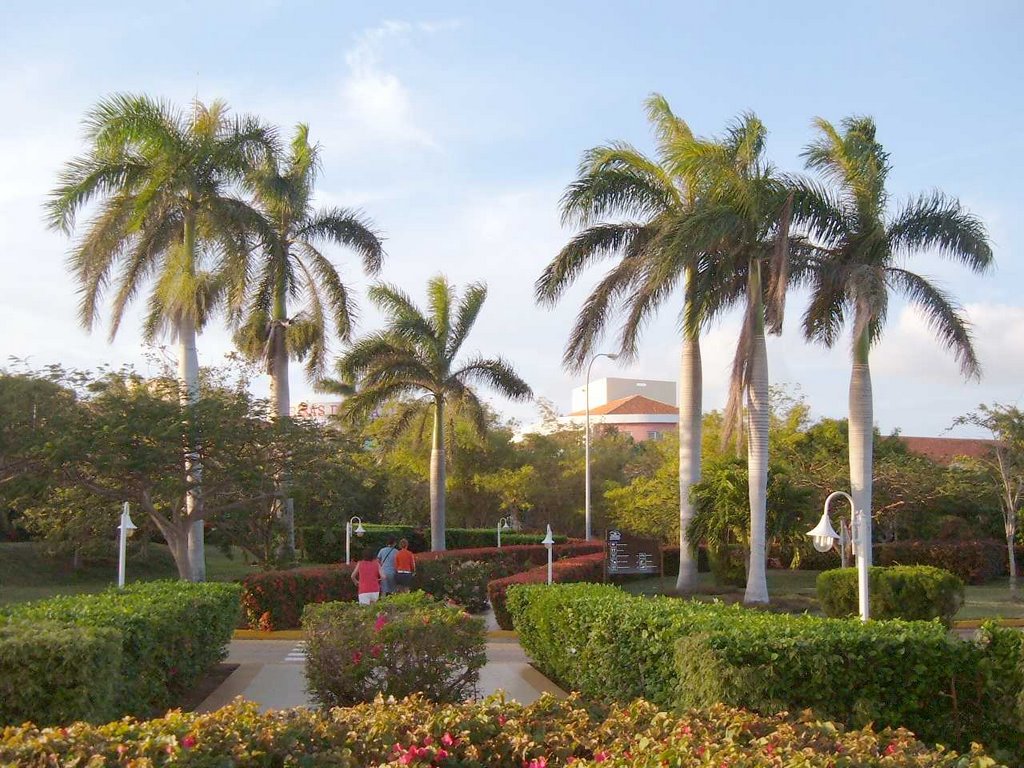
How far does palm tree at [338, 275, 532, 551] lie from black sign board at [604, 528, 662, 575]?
9.91 metres

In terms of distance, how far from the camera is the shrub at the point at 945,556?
3005cm

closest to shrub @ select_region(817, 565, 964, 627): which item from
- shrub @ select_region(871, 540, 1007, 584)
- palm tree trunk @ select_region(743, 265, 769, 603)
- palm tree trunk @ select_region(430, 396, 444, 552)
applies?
palm tree trunk @ select_region(743, 265, 769, 603)

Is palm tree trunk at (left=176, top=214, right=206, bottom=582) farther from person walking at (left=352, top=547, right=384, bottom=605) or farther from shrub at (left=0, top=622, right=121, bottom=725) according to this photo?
shrub at (left=0, top=622, right=121, bottom=725)

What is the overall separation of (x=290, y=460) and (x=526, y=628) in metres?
9.19

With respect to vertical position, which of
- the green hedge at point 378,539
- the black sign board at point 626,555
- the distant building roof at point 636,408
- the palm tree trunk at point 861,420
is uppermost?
the distant building roof at point 636,408

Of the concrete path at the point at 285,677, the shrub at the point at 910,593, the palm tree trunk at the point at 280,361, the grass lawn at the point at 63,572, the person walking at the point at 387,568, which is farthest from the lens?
the grass lawn at the point at 63,572

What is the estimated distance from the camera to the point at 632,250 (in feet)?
76.8

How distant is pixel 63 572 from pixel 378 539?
10.6 meters

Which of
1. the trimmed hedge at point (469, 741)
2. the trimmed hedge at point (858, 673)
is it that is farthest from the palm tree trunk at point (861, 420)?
the trimmed hedge at point (469, 741)

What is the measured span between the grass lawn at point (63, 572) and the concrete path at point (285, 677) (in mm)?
11920

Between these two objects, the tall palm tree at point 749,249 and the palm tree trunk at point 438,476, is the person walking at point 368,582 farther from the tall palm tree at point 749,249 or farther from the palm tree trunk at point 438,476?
the palm tree trunk at point 438,476

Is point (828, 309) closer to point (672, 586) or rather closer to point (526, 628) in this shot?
point (672, 586)

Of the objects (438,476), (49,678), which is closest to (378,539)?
(438,476)

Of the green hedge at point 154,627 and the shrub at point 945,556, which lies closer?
the green hedge at point 154,627
